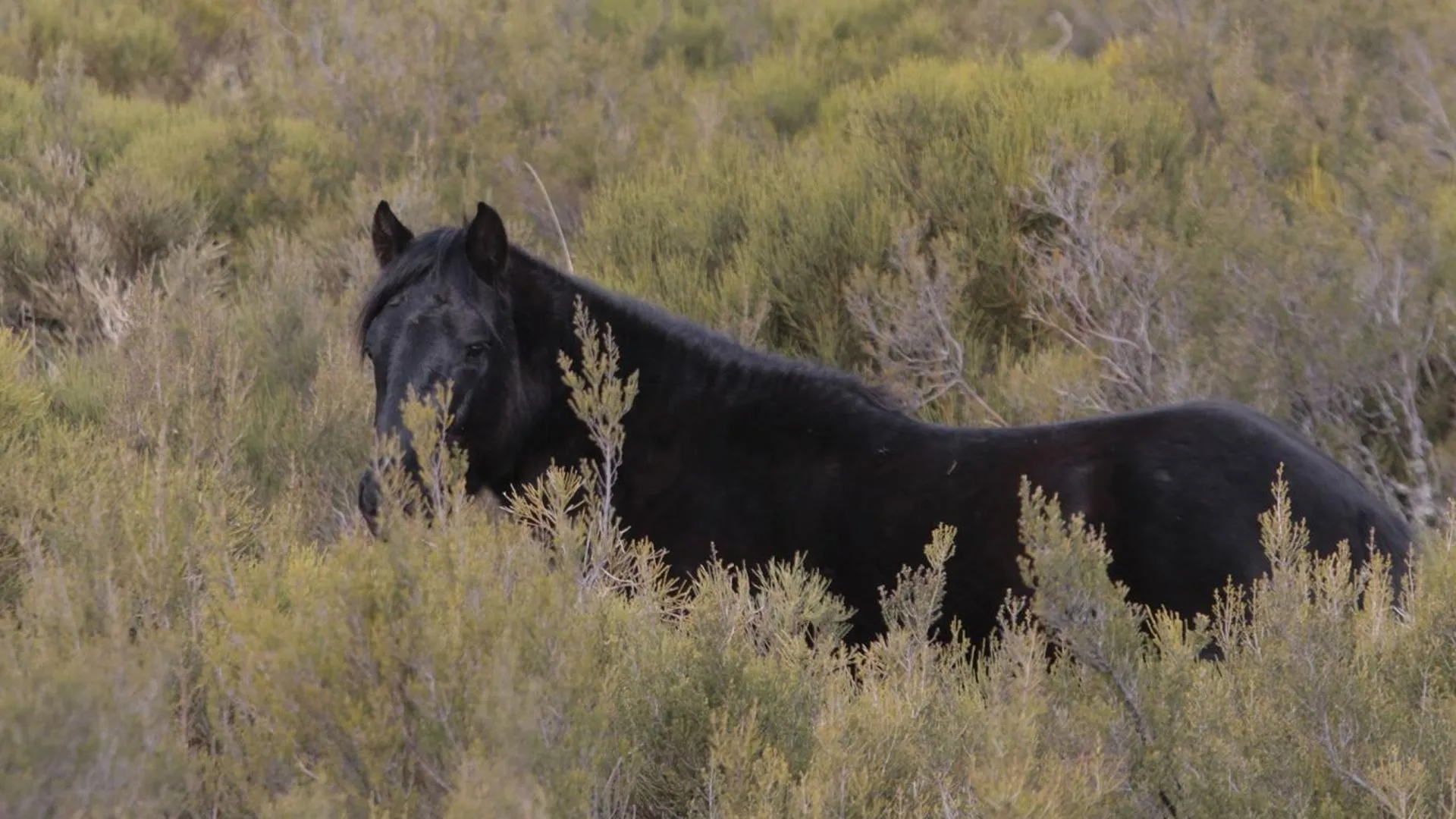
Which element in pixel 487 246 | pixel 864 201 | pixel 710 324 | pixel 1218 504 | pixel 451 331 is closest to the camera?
pixel 1218 504

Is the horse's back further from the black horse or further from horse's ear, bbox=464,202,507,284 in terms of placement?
horse's ear, bbox=464,202,507,284

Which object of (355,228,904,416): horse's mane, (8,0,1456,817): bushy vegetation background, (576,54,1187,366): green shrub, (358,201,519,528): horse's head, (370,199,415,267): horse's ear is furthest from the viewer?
(576,54,1187,366): green shrub

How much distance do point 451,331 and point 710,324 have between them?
3.43 metres

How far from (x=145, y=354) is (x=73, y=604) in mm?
2652

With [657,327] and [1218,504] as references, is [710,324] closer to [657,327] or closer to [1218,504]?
[657,327]

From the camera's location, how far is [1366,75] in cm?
991

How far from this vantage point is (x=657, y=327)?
494cm

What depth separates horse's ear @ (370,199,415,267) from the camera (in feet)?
16.1

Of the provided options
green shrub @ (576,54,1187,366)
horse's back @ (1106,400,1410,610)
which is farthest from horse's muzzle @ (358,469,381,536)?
green shrub @ (576,54,1187,366)

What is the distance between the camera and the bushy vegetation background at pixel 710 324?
104 inches

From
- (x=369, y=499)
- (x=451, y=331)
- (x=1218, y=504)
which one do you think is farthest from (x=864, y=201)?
(x=369, y=499)

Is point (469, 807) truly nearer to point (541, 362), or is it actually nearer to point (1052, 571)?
point (1052, 571)

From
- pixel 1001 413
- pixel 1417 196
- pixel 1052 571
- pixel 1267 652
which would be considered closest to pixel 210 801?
pixel 1052 571

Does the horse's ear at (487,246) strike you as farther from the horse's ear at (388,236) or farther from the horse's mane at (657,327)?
the horse's ear at (388,236)
